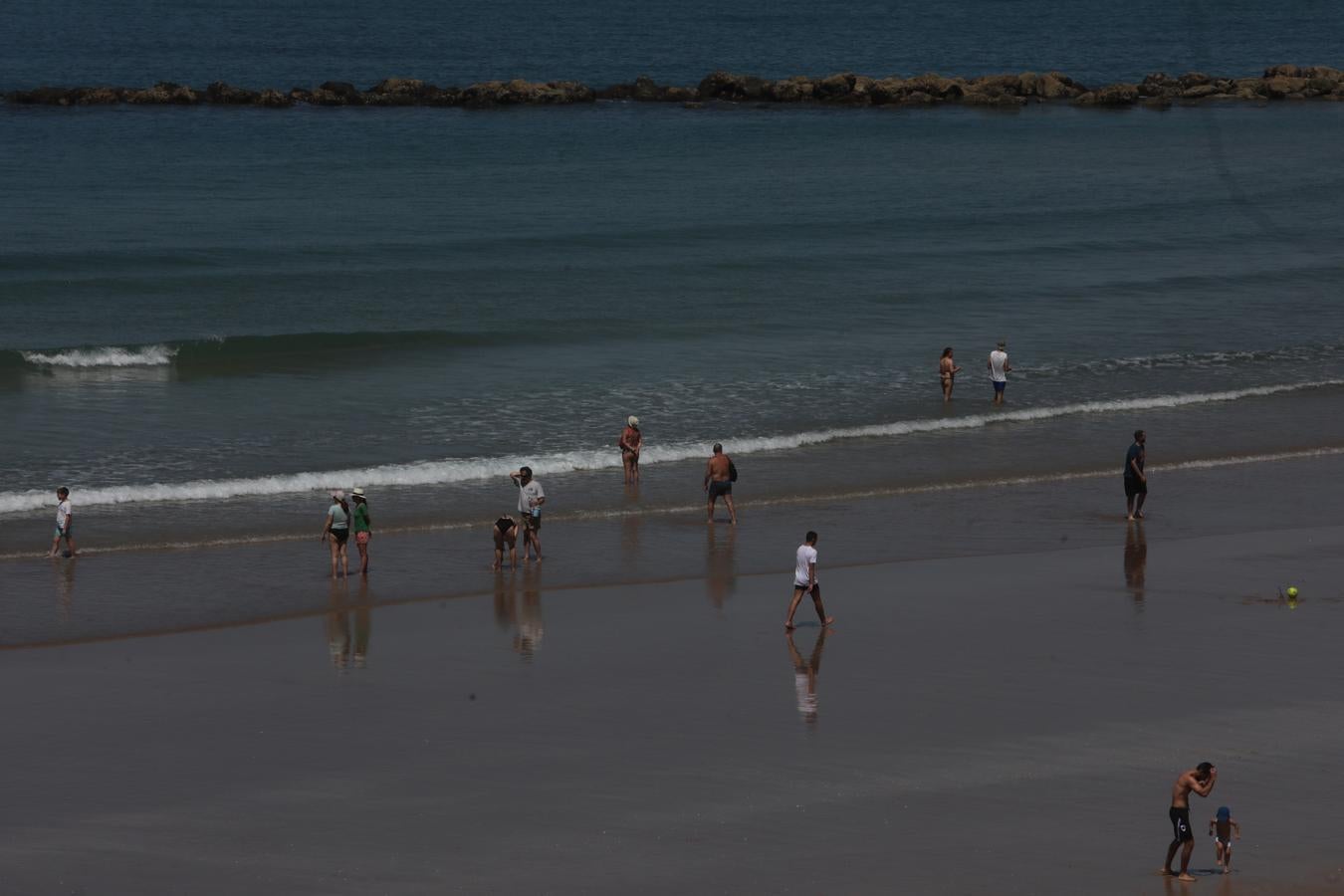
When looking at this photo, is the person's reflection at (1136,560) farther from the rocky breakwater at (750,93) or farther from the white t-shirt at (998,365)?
the rocky breakwater at (750,93)

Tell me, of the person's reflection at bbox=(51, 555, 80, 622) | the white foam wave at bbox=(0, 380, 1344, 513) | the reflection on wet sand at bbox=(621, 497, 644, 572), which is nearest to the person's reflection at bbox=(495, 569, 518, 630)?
the reflection on wet sand at bbox=(621, 497, 644, 572)

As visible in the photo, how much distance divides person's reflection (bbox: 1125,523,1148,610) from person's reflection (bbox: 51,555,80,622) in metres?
11.1

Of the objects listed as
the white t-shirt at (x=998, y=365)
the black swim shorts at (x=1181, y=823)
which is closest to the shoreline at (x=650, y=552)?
the white t-shirt at (x=998, y=365)

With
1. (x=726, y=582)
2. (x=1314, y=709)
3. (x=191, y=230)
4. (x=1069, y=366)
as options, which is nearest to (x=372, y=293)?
(x=191, y=230)

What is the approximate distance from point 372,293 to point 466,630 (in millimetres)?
21524

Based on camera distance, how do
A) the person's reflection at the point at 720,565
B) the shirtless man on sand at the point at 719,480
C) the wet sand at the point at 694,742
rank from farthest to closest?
the shirtless man on sand at the point at 719,480 → the person's reflection at the point at 720,565 → the wet sand at the point at 694,742

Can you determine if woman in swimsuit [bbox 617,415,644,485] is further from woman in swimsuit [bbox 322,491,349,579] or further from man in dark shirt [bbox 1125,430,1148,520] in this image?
man in dark shirt [bbox 1125,430,1148,520]

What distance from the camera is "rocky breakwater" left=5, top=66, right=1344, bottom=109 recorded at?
6869cm

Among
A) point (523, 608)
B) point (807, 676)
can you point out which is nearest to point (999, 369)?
point (523, 608)

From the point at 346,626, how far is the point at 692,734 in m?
4.89

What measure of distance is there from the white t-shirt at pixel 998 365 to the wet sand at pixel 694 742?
10.2m

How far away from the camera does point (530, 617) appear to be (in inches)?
705

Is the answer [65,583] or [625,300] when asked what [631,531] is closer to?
[65,583]

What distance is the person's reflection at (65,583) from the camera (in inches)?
723
